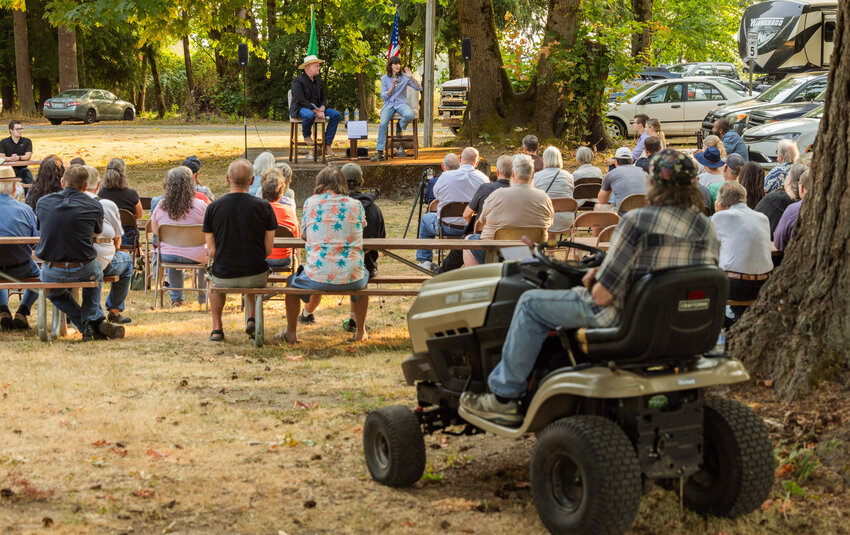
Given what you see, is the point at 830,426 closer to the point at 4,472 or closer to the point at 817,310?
the point at 817,310

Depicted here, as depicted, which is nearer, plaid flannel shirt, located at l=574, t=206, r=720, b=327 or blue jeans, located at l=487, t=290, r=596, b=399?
plaid flannel shirt, located at l=574, t=206, r=720, b=327

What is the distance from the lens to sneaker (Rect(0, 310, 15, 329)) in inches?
365

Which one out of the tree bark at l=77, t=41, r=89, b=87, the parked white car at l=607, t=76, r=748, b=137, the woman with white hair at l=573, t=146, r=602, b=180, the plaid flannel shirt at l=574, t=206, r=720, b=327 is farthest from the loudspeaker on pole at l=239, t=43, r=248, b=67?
the tree bark at l=77, t=41, r=89, b=87

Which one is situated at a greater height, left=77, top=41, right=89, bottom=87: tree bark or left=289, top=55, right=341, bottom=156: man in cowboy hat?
left=77, top=41, right=89, bottom=87: tree bark

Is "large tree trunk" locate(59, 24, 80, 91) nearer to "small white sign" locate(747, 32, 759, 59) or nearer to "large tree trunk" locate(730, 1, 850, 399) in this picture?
"small white sign" locate(747, 32, 759, 59)

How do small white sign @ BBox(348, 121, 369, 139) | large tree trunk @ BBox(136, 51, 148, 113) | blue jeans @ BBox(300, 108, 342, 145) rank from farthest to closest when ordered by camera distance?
1. large tree trunk @ BBox(136, 51, 148, 113)
2. blue jeans @ BBox(300, 108, 342, 145)
3. small white sign @ BBox(348, 121, 369, 139)

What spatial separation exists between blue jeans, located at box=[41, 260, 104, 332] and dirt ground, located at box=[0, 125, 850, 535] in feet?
1.34

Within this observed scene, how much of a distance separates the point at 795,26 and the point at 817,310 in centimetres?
2354

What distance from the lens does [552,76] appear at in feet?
70.5

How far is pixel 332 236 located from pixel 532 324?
391cm

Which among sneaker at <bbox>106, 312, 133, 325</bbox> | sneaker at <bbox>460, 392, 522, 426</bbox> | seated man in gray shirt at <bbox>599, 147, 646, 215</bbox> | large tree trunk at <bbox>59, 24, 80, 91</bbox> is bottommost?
sneaker at <bbox>106, 312, 133, 325</bbox>

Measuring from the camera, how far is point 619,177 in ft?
38.0

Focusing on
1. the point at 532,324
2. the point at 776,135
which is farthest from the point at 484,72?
the point at 532,324

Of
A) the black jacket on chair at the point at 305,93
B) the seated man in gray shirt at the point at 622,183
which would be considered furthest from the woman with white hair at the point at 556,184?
the black jacket on chair at the point at 305,93
